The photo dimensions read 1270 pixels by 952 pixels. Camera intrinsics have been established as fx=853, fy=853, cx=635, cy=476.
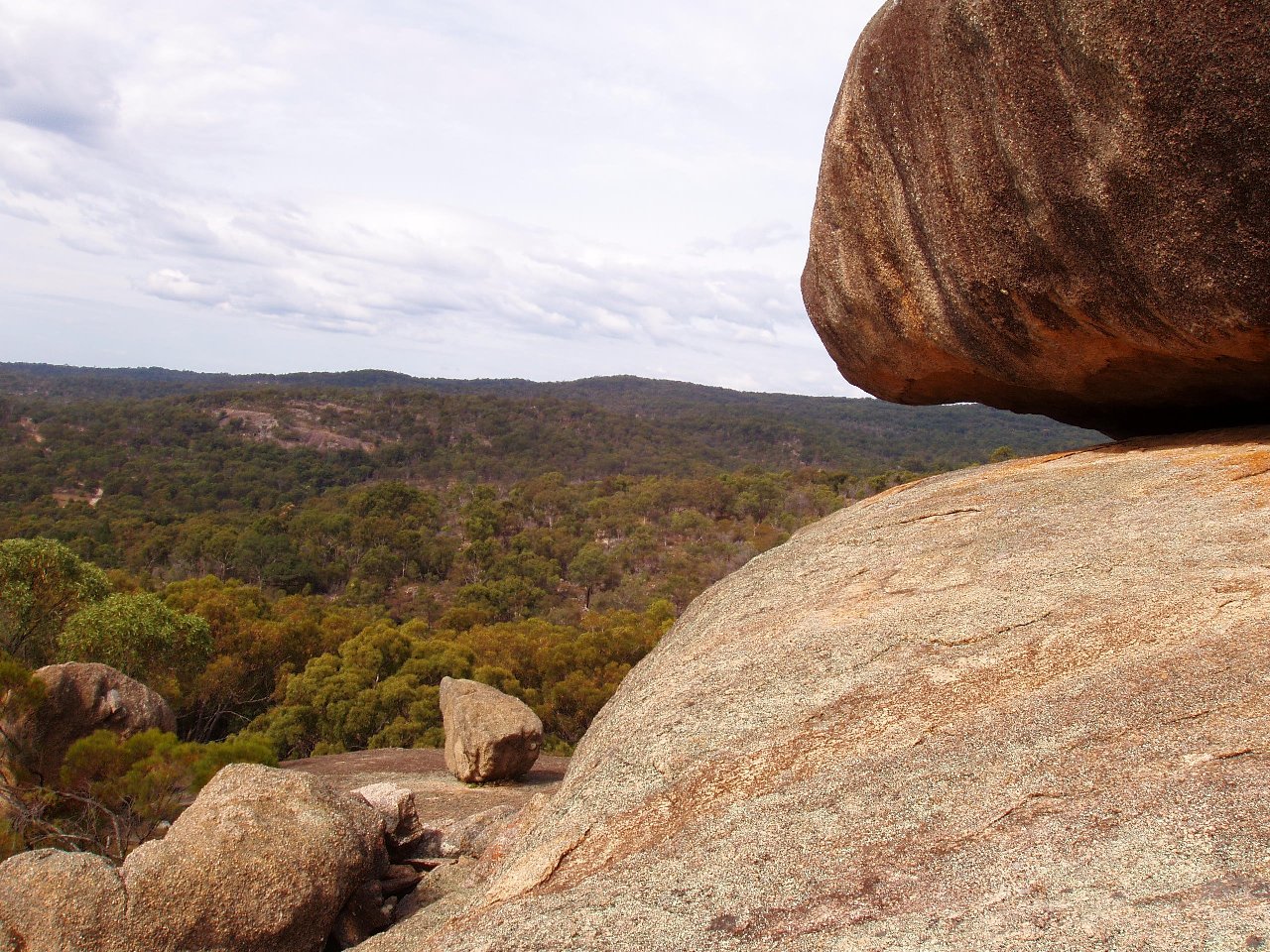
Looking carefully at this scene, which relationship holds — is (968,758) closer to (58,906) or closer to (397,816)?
(58,906)

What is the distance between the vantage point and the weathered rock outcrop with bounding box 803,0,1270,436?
16.1ft

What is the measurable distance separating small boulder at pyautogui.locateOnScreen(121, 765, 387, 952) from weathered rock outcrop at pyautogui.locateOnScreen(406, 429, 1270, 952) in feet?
4.11

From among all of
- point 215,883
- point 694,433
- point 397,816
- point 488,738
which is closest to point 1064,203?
point 215,883

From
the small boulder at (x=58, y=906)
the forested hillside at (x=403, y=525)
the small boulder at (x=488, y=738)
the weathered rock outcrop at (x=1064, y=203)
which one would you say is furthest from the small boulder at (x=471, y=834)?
the forested hillside at (x=403, y=525)

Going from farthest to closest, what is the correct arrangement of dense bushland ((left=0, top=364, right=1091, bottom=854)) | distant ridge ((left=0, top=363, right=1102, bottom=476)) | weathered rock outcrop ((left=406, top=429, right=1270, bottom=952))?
1. distant ridge ((left=0, top=363, right=1102, bottom=476))
2. dense bushland ((left=0, top=364, right=1091, bottom=854))
3. weathered rock outcrop ((left=406, top=429, right=1270, bottom=952))

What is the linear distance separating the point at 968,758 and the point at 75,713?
44.1ft

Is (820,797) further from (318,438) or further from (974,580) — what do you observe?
(318,438)

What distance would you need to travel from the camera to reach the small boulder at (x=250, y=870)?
7.16 meters

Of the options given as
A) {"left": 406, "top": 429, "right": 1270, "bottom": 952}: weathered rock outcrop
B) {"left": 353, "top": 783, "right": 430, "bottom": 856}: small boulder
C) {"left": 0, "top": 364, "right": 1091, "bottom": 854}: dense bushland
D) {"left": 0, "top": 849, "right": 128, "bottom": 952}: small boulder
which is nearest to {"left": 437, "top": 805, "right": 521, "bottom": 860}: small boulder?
{"left": 353, "top": 783, "right": 430, "bottom": 856}: small boulder

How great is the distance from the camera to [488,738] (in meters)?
15.4

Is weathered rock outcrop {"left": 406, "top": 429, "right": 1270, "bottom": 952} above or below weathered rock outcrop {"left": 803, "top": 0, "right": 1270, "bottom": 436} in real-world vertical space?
below

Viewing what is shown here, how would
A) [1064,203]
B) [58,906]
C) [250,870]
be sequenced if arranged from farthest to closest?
[250,870] → [58,906] → [1064,203]

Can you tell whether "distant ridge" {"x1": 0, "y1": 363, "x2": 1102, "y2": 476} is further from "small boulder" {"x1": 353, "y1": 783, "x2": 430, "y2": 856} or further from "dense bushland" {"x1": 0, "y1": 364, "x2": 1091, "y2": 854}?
"small boulder" {"x1": 353, "y1": 783, "x2": 430, "y2": 856}

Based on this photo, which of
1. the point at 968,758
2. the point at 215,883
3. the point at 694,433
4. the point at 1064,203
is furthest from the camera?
the point at 694,433
